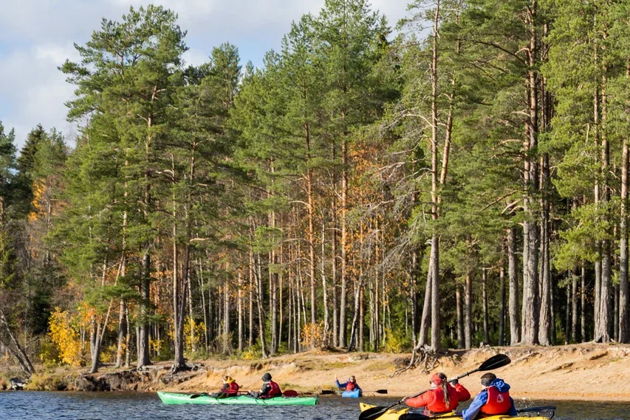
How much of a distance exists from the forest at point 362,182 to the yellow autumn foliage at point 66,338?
0.24 m

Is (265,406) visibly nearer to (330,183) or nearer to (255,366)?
(255,366)

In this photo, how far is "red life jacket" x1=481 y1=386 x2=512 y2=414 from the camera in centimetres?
1831

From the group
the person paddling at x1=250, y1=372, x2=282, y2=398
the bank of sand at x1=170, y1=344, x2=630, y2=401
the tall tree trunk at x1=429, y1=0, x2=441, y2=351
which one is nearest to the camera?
the bank of sand at x1=170, y1=344, x2=630, y2=401

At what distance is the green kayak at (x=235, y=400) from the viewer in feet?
98.0

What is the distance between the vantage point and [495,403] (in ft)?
60.1

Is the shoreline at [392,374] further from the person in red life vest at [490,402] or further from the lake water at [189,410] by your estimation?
the person in red life vest at [490,402]

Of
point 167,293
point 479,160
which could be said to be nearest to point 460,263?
point 479,160

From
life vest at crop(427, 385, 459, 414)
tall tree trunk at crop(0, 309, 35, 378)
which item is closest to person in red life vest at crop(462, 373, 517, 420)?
life vest at crop(427, 385, 459, 414)

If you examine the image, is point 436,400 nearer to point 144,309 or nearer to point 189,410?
point 189,410

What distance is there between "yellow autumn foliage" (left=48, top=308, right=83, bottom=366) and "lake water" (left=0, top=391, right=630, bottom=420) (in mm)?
15578

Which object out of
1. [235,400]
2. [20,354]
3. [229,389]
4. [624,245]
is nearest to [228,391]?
[229,389]

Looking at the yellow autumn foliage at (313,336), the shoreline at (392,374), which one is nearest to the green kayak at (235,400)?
the shoreline at (392,374)

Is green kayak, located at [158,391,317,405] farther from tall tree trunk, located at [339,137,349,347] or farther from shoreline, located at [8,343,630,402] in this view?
tall tree trunk, located at [339,137,349,347]

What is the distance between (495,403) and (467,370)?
15513 mm
